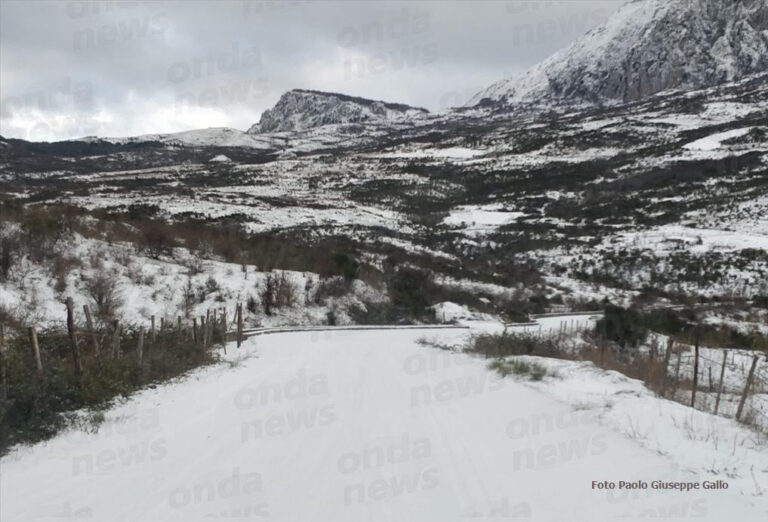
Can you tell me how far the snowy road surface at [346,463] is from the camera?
5312 mm

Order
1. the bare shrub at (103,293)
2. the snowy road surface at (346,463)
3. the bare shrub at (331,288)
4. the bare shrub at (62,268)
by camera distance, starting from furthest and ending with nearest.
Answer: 1. the bare shrub at (331,288)
2. the bare shrub at (62,268)
3. the bare shrub at (103,293)
4. the snowy road surface at (346,463)

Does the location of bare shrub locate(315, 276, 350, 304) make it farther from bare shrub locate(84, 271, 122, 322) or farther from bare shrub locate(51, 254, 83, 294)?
bare shrub locate(51, 254, 83, 294)

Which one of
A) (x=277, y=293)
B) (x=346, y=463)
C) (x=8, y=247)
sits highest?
(x=8, y=247)

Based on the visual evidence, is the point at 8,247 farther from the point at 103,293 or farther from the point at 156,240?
the point at 156,240

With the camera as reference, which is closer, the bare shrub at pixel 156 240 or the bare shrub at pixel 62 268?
the bare shrub at pixel 62 268

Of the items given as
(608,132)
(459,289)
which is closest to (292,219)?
(459,289)

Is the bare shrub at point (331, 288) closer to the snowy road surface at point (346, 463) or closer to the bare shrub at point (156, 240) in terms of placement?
the bare shrub at point (156, 240)

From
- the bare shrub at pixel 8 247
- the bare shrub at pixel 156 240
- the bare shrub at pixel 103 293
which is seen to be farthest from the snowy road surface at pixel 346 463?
the bare shrub at pixel 156 240

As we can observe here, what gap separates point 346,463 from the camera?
22.1 ft

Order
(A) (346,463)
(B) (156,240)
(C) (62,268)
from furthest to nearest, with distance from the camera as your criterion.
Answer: (B) (156,240) < (C) (62,268) < (A) (346,463)

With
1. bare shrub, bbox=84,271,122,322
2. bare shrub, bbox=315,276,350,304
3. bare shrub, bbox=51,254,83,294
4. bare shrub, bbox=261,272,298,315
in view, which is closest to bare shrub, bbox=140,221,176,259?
bare shrub, bbox=84,271,122,322

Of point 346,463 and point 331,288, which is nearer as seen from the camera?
point 346,463

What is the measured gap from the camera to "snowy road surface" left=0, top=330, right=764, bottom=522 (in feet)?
17.4

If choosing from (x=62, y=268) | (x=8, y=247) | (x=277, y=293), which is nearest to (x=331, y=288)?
(x=277, y=293)
